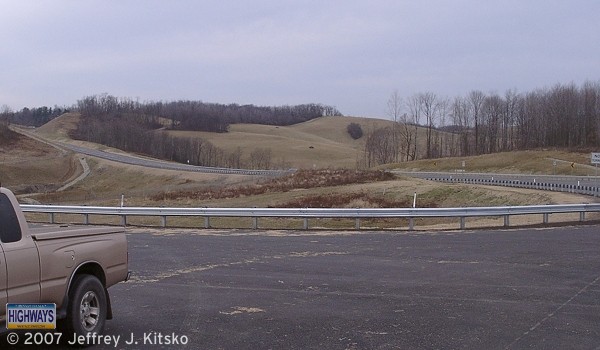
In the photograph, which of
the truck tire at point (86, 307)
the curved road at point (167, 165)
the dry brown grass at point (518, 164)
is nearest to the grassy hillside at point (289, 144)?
the dry brown grass at point (518, 164)

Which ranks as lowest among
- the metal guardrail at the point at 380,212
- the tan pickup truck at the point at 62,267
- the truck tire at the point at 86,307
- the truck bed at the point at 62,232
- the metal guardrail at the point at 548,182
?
the metal guardrail at the point at 548,182

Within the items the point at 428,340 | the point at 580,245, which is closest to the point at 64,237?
the point at 428,340

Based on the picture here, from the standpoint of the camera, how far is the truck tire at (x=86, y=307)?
6965 mm

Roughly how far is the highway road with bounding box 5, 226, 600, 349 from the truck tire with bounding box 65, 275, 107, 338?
0.96 ft

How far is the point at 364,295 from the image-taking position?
34.9 ft

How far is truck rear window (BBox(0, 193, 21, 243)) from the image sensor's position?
20.7ft

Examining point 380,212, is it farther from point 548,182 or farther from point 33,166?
point 33,166

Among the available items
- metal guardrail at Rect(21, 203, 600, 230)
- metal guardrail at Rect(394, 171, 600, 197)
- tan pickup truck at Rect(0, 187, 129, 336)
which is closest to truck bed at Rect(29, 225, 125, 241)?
tan pickup truck at Rect(0, 187, 129, 336)

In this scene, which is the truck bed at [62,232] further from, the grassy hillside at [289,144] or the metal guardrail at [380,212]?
the grassy hillside at [289,144]

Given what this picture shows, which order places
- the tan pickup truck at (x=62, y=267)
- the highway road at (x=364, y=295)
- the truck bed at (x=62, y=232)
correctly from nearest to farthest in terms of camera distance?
the tan pickup truck at (x=62, y=267) → the truck bed at (x=62, y=232) → the highway road at (x=364, y=295)

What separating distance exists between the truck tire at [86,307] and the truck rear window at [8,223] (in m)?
0.96

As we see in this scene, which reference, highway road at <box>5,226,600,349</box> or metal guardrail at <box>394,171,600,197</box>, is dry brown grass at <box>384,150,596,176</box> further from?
highway road at <box>5,226,600,349</box>

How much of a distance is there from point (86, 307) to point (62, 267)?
631mm

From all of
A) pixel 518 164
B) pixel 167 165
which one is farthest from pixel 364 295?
pixel 518 164
